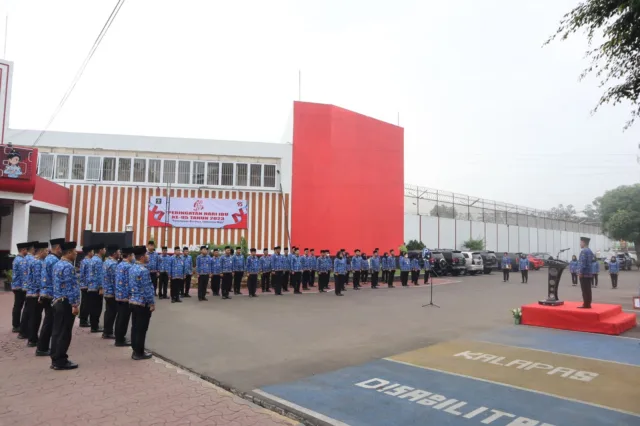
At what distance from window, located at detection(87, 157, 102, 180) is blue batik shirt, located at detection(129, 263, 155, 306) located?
1731 centimetres

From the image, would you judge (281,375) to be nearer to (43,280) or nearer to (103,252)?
(43,280)

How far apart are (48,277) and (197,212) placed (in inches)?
620

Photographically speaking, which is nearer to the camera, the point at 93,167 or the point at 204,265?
the point at 204,265

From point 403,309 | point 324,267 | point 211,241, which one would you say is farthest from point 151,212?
point 403,309

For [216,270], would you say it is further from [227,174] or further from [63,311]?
[227,174]

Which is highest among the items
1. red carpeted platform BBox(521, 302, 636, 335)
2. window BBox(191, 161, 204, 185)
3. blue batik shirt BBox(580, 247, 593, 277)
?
window BBox(191, 161, 204, 185)

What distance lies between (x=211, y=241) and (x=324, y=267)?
7.65 metres

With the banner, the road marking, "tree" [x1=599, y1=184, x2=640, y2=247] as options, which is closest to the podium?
the road marking

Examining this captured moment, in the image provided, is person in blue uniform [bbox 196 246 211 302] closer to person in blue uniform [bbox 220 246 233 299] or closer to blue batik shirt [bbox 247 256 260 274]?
person in blue uniform [bbox 220 246 233 299]

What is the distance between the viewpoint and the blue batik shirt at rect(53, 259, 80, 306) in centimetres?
573

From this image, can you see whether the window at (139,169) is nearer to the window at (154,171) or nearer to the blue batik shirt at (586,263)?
the window at (154,171)

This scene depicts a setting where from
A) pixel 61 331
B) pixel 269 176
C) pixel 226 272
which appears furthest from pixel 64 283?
pixel 269 176

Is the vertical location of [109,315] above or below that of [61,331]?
below

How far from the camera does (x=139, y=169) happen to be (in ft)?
70.8
